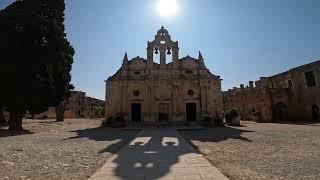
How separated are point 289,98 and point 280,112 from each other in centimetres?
238

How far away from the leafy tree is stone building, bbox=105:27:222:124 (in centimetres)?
861

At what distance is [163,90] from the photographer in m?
34.3

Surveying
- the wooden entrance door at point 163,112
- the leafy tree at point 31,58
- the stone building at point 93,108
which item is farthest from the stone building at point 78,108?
the leafy tree at point 31,58

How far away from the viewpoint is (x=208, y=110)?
3372 centimetres

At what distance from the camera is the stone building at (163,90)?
33.8 metres

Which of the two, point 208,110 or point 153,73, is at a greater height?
point 153,73

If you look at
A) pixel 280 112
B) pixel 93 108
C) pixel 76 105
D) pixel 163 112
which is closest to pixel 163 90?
pixel 163 112

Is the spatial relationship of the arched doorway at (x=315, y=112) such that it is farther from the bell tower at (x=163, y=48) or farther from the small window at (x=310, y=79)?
the bell tower at (x=163, y=48)

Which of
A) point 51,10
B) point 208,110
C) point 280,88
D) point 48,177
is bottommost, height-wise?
point 48,177

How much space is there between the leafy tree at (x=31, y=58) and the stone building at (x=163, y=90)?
28.2ft

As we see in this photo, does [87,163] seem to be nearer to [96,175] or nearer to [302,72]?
[96,175]

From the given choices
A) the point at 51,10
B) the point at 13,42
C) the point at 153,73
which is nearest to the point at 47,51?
the point at 13,42

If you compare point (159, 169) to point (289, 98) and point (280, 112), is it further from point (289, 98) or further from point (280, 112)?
point (280, 112)

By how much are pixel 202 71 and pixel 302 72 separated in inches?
542
